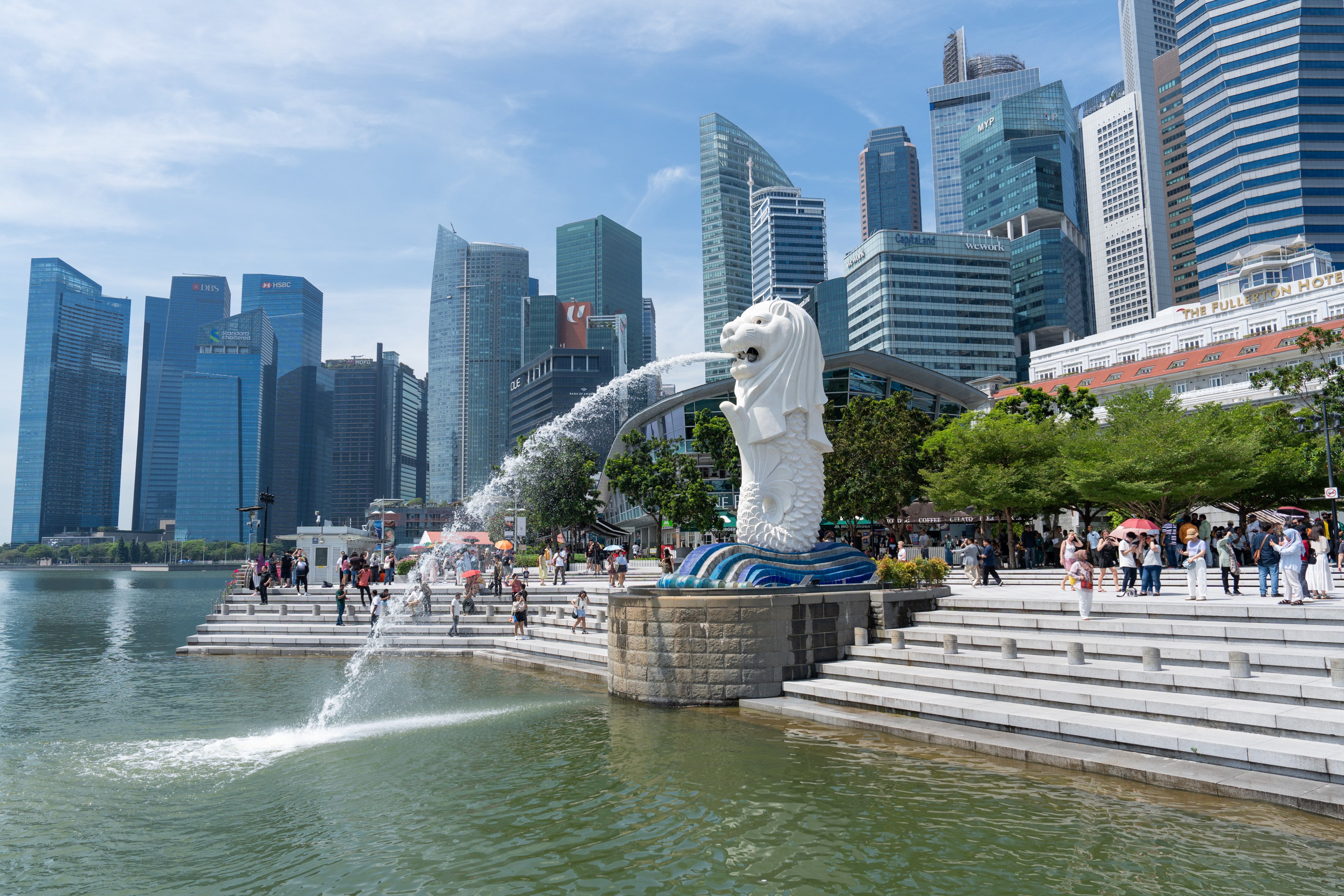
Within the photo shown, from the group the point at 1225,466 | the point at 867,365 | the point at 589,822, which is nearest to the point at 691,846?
the point at 589,822

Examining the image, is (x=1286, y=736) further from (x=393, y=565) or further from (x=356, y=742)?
(x=393, y=565)

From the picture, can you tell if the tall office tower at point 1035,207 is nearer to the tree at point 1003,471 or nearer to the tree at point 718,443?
the tree at point 718,443

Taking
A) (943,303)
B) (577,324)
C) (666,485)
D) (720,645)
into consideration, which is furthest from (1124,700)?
(577,324)

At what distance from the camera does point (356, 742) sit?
13578 millimetres

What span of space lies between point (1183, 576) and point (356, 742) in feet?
70.4

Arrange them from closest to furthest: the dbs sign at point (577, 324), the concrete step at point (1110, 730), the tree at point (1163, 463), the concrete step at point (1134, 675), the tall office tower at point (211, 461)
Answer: the concrete step at point (1110, 730) → the concrete step at point (1134, 675) → the tree at point (1163, 463) → the tall office tower at point (211, 461) → the dbs sign at point (577, 324)


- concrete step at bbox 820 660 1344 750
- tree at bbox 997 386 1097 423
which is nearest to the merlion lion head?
concrete step at bbox 820 660 1344 750

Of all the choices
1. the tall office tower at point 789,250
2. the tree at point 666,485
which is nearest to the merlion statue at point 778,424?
the tree at point 666,485

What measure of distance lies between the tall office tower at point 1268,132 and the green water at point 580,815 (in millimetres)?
117828

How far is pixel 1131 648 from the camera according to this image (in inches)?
520

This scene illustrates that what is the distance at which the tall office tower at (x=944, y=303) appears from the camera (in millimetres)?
127000

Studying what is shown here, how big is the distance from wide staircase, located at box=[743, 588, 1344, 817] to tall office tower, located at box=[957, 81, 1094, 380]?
126813mm

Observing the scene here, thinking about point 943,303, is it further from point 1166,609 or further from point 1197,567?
point 1166,609

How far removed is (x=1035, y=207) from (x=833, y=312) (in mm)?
44462
